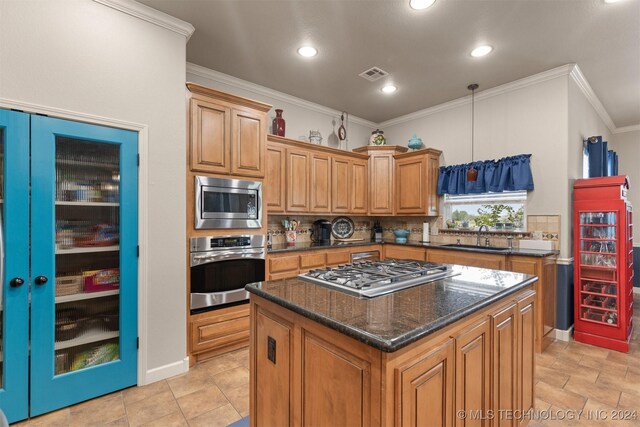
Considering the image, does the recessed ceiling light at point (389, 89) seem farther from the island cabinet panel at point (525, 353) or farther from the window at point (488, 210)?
the island cabinet panel at point (525, 353)

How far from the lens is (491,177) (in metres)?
3.98

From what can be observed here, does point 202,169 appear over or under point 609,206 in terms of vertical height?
over

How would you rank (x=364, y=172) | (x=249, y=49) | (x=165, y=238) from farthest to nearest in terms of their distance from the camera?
(x=364, y=172)
(x=249, y=49)
(x=165, y=238)

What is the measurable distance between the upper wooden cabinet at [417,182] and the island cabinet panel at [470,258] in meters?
0.75

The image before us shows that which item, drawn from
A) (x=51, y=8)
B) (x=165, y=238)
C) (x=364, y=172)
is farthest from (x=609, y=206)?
(x=51, y=8)

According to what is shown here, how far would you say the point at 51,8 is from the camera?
208 centimetres

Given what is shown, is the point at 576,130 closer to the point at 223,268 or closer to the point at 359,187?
the point at 359,187

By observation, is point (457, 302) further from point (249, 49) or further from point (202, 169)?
point (249, 49)

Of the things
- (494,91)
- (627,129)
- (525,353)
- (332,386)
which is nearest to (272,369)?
(332,386)

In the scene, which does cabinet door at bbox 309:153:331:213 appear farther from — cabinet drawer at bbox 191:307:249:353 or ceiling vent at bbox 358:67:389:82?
cabinet drawer at bbox 191:307:249:353

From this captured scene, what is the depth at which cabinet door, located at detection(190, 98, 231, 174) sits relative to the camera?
278cm

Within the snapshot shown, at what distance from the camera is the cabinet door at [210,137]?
278 cm

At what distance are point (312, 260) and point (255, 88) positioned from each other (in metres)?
2.32

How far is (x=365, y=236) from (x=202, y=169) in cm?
317
